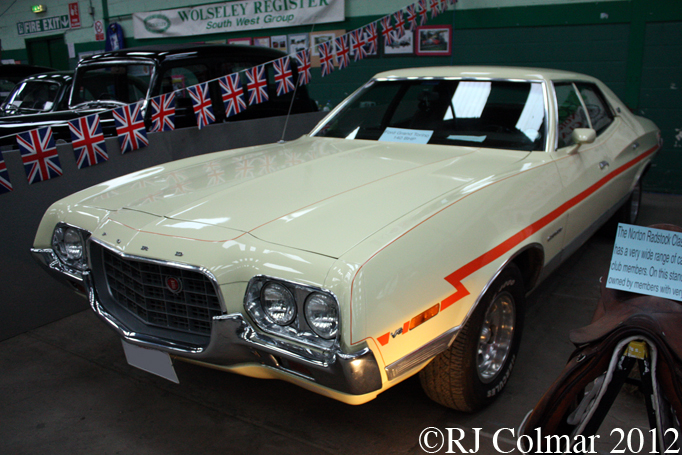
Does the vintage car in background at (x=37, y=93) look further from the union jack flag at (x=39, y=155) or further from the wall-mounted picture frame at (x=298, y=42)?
the wall-mounted picture frame at (x=298, y=42)

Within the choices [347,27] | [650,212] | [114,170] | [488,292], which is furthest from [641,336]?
[347,27]

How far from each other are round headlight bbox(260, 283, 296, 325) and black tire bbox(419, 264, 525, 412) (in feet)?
2.24

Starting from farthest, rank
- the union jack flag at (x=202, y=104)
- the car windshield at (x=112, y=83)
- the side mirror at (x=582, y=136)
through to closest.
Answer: the car windshield at (x=112, y=83) → the union jack flag at (x=202, y=104) → the side mirror at (x=582, y=136)

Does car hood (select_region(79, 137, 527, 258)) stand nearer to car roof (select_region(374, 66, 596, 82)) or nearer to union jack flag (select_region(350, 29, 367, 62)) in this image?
car roof (select_region(374, 66, 596, 82))

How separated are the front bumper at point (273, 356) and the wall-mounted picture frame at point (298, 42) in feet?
22.8

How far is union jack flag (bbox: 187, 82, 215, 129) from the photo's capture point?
172 inches

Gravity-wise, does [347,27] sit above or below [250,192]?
above

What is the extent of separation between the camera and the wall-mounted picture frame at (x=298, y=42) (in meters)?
8.20

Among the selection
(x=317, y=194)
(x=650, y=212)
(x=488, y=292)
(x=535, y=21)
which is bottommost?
(x=650, y=212)

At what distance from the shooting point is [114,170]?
389 centimetres

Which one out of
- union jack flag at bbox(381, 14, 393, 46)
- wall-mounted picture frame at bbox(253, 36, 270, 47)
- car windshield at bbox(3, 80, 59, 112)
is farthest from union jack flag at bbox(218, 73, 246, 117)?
wall-mounted picture frame at bbox(253, 36, 270, 47)

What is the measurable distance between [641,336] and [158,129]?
385 cm

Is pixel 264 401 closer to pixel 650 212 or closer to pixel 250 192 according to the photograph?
pixel 250 192

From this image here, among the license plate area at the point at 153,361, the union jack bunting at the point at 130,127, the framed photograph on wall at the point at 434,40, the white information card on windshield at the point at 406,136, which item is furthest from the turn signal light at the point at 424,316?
the framed photograph on wall at the point at 434,40
